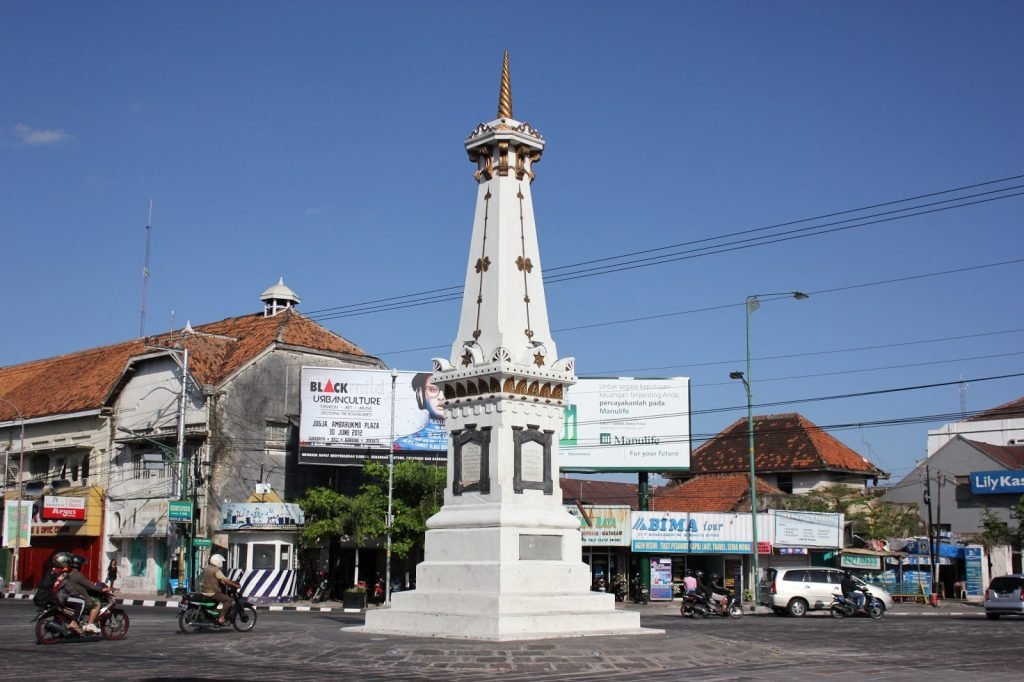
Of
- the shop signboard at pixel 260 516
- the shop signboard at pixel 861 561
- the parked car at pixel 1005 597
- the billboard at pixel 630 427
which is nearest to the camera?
the parked car at pixel 1005 597

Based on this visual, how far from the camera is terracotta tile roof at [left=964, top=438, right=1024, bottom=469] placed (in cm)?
5784

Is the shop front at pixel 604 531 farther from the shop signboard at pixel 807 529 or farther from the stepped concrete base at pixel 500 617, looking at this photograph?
the stepped concrete base at pixel 500 617

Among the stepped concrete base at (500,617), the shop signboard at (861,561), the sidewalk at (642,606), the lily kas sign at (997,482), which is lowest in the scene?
the sidewalk at (642,606)

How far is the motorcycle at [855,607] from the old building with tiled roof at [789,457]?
2150cm

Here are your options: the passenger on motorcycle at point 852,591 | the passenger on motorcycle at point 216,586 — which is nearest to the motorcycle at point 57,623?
the passenger on motorcycle at point 216,586

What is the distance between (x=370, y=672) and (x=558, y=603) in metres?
5.09

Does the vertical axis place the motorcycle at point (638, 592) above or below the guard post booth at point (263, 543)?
below

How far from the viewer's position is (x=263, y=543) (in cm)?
4200

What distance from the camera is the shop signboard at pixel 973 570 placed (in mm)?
50094

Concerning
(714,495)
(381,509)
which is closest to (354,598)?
(381,509)

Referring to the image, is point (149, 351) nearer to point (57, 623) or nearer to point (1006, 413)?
point (57, 623)

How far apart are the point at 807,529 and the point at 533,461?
29.8 m

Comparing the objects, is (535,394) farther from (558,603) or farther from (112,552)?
(112,552)

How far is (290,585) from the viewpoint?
42125mm
